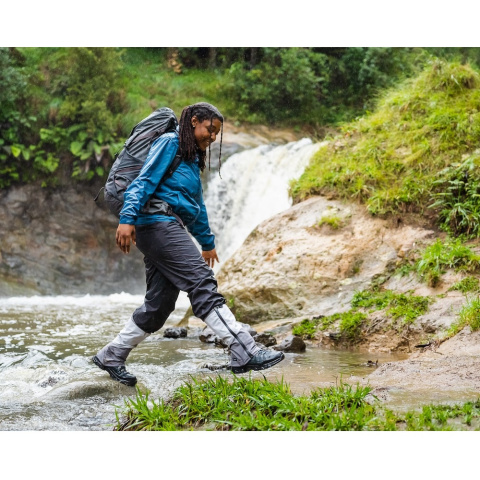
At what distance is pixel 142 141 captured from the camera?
362cm

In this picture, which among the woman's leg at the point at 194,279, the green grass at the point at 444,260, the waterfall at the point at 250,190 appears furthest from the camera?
the waterfall at the point at 250,190

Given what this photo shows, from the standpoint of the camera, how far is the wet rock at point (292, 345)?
5.00 m

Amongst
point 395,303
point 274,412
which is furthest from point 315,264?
point 274,412

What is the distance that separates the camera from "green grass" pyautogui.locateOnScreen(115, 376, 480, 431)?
2.67 meters

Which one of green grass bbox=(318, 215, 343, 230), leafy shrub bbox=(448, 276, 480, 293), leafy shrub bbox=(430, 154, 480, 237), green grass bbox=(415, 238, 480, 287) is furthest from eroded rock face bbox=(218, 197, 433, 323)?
leafy shrub bbox=(448, 276, 480, 293)

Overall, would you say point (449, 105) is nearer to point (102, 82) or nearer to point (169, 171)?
point (169, 171)

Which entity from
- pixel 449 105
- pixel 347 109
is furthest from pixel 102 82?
pixel 449 105

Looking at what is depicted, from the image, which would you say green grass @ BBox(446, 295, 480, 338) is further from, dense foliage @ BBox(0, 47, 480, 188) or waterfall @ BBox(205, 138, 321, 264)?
dense foliage @ BBox(0, 47, 480, 188)

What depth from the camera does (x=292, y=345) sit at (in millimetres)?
4992

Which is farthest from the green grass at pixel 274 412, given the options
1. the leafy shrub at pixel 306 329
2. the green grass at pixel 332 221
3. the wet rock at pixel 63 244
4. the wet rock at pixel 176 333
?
the wet rock at pixel 63 244

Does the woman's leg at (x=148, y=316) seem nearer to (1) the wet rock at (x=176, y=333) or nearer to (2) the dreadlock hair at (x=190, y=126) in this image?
(2) the dreadlock hair at (x=190, y=126)

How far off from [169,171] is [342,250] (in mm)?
3337

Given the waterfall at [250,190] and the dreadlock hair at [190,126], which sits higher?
the dreadlock hair at [190,126]

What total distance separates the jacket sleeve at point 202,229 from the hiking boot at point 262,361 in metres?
0.90
